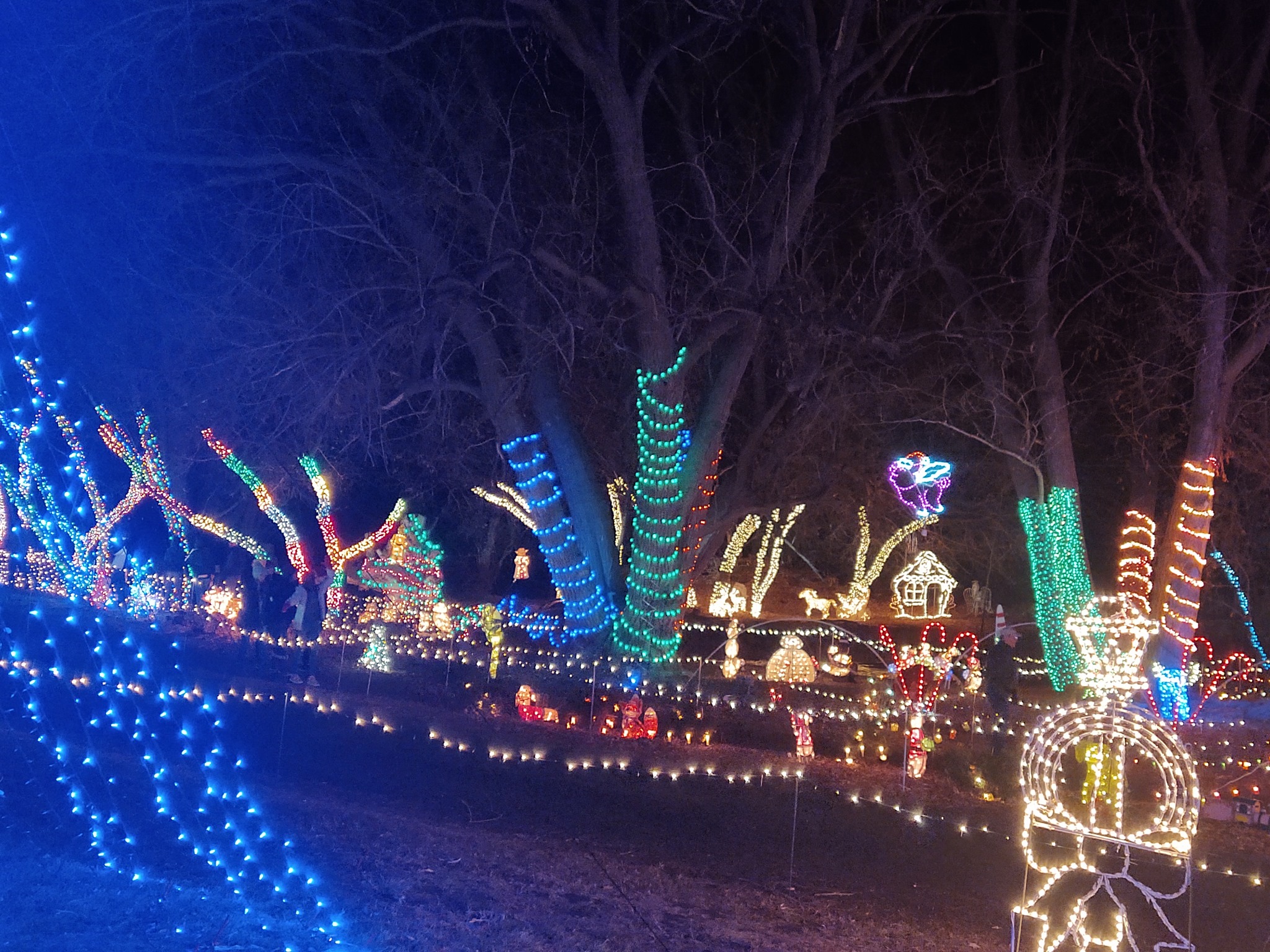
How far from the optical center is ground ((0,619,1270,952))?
538 cm

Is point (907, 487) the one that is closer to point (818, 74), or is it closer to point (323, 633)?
point (818, 74)

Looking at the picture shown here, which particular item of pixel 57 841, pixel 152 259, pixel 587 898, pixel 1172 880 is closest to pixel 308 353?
pixel 152 259

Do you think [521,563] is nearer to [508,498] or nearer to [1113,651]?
[508,498]

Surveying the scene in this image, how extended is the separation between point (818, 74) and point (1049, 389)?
17.3 ft

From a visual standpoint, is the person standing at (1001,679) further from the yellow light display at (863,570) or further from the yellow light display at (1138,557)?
the yellow light display at (863,570)

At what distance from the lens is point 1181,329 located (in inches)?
507

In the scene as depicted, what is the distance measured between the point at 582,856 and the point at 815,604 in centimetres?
1617

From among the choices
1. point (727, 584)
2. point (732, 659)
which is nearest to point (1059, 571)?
point (732, 659)

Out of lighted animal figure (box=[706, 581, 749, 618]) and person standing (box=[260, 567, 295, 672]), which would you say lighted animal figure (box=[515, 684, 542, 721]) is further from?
lighted animal figure (box=[706, 581, 749, 618])

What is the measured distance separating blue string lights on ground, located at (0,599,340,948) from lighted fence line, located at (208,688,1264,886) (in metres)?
0.88

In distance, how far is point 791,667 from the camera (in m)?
11.4

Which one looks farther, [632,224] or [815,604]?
[815,604]

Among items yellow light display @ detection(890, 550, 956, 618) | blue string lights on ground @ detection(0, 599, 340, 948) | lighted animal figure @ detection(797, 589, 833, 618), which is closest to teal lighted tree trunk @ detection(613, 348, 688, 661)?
blue string lights on ground @ detection(0, 599, 340, 948)

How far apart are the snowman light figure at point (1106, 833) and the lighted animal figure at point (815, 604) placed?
46.3ft
